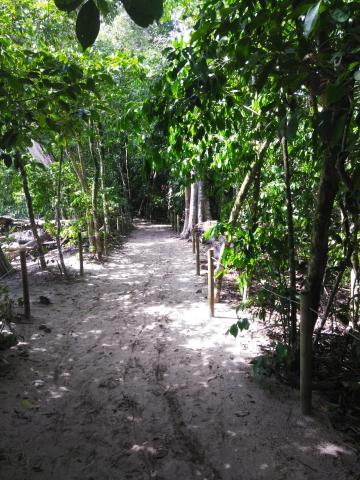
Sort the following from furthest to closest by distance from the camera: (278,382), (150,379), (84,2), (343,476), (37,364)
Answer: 1. (37,364)
2. (150,379)
3. (278,382)
4. (343,476)
5. (84,2)

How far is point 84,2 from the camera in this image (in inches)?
37.6

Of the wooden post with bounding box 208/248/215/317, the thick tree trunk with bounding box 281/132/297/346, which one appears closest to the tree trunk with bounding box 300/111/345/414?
the thick tree trunk with bounding box 281/132/297/346

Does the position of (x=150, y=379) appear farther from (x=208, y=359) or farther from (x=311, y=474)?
(x=311, y=474)

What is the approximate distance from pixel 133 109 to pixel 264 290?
7.24ft

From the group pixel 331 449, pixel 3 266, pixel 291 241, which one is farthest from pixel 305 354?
pixel 3 266

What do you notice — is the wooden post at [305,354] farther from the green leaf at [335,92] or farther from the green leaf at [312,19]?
the green leaf at [312,19]

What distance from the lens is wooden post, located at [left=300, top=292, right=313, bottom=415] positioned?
2.82 meters

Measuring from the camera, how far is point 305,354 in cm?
287

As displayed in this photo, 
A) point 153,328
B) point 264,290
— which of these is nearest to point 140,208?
point 153,328

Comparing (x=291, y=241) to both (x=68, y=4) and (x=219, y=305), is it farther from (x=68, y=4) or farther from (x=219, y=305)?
(x=219, y=305)

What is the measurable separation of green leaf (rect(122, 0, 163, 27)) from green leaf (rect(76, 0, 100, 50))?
0.36 ft

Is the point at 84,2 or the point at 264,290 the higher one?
the point at 84,2

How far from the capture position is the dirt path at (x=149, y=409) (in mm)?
2523

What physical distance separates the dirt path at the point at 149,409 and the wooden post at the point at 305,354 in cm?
16
